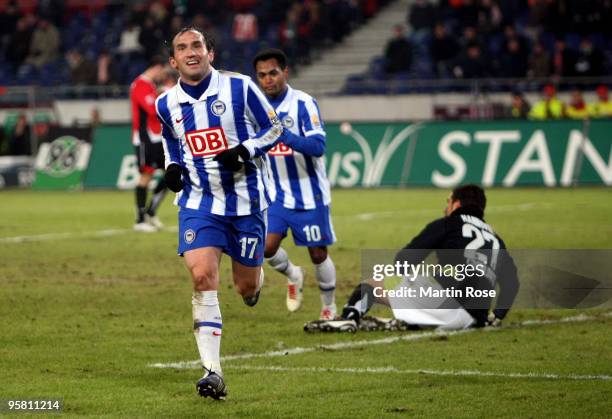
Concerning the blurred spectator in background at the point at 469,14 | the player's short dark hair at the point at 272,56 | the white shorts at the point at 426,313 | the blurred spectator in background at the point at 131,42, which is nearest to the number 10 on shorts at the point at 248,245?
the white shorts at the point at 426,313

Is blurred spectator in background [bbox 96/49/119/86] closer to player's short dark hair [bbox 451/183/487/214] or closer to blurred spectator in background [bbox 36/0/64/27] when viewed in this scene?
blurred spectator in background [bbox 36/0/64/27]

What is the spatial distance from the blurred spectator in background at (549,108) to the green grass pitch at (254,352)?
11.2 metres

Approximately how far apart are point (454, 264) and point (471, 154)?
1546cm

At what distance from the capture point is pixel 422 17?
32.3 meters

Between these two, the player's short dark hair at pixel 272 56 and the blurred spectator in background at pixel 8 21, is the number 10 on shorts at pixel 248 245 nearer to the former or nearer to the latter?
the player's short dark hair at pixel 272 56

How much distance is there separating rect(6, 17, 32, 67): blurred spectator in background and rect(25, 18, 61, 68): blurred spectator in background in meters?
0.13

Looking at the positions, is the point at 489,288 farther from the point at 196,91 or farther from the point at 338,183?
A: the point at 338,183

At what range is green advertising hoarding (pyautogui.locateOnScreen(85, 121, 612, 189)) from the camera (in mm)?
24094

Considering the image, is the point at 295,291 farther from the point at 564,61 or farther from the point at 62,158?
the point at 564,61

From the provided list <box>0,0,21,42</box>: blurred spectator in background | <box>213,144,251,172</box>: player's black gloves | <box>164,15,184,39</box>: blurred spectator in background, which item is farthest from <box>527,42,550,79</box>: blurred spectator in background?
<box>213,144,251,172</box>: player's black gloves

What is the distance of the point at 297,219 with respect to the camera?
33.4ft

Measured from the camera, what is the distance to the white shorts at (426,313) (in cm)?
948

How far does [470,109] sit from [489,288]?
19.1 metres

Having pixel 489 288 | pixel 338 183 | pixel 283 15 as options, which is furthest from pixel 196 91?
pixel 283 15
